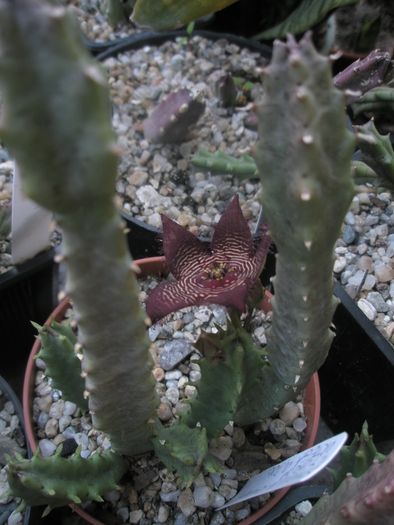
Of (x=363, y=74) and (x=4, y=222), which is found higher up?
(x=363, y=74)

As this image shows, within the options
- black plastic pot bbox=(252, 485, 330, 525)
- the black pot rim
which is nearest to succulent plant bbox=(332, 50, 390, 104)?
black plastic pot bbox=(252, 485, 330, 525)

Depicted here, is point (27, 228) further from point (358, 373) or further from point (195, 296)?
point (358, 373)

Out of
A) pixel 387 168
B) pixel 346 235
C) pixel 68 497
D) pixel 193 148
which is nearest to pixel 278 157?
pixel 68 497

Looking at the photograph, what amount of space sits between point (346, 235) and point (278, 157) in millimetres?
839

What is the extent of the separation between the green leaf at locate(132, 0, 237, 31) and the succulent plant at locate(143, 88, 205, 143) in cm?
31

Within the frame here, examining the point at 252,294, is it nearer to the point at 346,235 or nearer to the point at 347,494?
the point at 347,494

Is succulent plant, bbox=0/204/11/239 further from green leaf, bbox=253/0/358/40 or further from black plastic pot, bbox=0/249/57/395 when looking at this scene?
green leaf, bbox=253/0/358/40

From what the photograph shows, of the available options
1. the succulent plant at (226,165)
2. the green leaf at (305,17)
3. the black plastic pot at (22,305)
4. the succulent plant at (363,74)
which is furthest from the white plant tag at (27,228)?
the green leaf at (305,17)

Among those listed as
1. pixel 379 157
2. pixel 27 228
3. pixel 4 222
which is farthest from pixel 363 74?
pixel 4 222

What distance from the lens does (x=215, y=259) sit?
2.47 ft

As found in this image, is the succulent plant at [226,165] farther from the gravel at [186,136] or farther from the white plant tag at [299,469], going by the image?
the white plant tag at [299,469]

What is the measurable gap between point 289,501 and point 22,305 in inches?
30.2

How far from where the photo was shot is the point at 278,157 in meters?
0.47

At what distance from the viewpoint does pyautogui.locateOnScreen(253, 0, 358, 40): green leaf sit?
142cm
